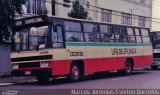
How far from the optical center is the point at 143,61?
26750 millimetres

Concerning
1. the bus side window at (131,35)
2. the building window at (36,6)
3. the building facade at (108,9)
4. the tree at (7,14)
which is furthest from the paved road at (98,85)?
the building facade at (108,9)

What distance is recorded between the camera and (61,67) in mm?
18891

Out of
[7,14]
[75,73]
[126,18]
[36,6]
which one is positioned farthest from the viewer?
[126,18]

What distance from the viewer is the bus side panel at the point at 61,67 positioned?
18.4m

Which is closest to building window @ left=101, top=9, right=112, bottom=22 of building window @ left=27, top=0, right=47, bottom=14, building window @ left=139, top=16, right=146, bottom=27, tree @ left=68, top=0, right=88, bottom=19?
building window @ left=139, top=16, right=146, bottom=27

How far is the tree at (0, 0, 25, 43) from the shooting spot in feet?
74.9

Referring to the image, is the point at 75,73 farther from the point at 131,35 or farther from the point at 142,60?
the point at 142,60

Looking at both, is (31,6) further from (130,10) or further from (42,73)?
(130,10)

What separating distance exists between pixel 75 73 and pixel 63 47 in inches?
66.4

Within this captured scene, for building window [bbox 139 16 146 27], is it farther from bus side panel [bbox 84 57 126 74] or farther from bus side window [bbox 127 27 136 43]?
bus side panel [bbox 84 57 126 74]

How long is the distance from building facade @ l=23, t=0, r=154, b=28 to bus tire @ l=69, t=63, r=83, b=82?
1230cm

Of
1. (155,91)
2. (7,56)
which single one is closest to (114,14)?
(7,56)

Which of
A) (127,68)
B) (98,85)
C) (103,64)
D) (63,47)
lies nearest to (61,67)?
(63,47)

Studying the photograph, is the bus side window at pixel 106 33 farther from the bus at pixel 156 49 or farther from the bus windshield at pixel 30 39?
the bus at pixel 156 49
